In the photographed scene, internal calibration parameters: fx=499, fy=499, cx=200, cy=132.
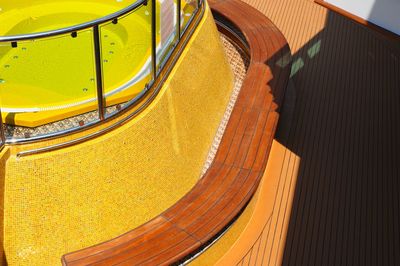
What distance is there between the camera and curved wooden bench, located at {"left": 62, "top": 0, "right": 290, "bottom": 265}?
5.24m

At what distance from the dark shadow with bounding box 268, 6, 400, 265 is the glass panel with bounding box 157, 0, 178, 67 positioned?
2.35 m

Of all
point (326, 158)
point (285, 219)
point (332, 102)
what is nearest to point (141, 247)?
point (285, 219)

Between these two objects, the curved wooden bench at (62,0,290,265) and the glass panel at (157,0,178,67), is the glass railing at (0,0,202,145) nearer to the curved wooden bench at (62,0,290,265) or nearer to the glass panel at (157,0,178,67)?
the glass panel at (157,0,178,67)

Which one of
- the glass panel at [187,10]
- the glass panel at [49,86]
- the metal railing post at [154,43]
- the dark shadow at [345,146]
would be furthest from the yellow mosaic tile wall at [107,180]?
the dark shadow at [345,146]

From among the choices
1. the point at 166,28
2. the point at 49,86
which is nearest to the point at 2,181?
the point at 49,86

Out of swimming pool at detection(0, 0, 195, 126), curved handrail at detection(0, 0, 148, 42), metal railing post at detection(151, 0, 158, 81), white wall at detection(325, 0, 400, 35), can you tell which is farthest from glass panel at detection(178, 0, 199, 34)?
white wall at detection(325, 0, 400, 35)

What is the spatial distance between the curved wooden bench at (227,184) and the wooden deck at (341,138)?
2.31ft

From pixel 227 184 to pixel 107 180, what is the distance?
152 centimetres

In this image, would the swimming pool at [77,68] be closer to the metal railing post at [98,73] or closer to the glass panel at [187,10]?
the metal railing post at [98,73]

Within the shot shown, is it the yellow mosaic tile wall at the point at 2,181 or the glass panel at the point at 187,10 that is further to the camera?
the glass panel at the point at 187,10

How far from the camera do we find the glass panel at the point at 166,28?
647 cm

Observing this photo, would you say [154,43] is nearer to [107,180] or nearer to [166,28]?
[166,28]

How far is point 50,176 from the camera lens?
5.13 metres

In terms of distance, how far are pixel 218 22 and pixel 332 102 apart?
2.62m
